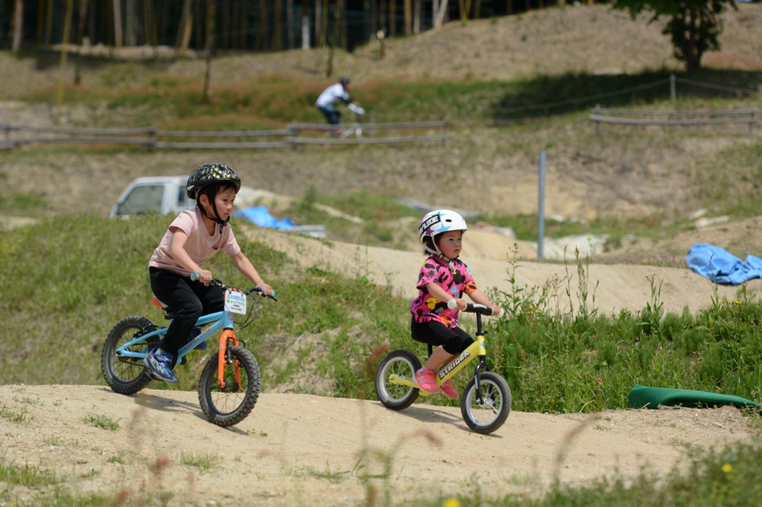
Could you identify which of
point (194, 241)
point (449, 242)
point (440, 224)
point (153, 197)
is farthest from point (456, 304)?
point (153, 197)

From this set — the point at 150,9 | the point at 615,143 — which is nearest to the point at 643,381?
the point at 615,143

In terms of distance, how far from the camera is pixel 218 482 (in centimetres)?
455

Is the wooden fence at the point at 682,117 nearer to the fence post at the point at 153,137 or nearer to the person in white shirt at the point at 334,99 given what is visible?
the person in white shirt at the point at 334,99

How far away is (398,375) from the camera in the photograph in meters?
7.45

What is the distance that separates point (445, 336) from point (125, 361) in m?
2.89

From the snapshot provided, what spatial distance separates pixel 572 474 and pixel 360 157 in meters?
23.7

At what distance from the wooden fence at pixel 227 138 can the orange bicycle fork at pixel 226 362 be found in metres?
23.3

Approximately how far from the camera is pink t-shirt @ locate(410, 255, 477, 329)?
22.0 ft

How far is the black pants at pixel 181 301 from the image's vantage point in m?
6.43

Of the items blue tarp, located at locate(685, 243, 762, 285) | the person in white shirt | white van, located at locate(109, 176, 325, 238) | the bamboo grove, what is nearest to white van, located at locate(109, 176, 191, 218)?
white van, located at locate(109, 176, 325, 238)

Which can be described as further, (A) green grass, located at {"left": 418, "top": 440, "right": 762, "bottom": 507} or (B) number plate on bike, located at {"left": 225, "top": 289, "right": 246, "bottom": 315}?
(B) number plate on bike, located at {"left": 225, "top": 289, "right": 246, "bottom": 315}

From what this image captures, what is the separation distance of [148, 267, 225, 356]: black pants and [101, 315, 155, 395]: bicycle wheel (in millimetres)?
598

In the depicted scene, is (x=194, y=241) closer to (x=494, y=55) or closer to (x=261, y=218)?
(x=261, y=218)

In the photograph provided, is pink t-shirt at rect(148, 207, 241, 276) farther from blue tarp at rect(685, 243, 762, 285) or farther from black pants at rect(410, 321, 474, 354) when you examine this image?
blue tarp at rect(685, 243, 762, 285)
